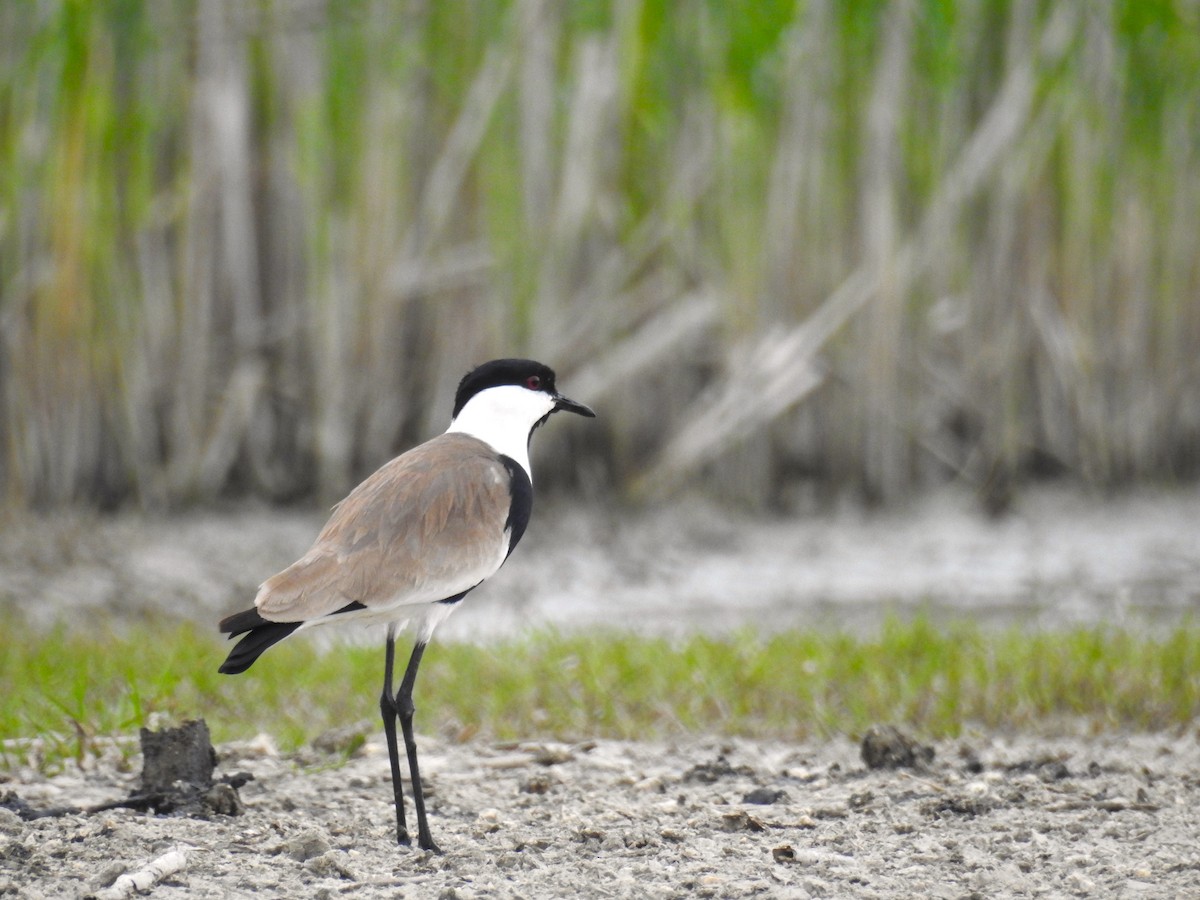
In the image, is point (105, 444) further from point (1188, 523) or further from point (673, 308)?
point (1188, 523)

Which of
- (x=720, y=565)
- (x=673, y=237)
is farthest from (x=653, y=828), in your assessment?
(x=673, y=237)

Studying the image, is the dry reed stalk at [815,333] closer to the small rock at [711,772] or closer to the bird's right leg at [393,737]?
the small rock at [711,772]

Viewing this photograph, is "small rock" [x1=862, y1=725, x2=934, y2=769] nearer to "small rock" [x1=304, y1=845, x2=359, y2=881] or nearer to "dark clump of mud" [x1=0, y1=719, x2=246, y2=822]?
"small rock" [x1=304, y1=845, x2=359, y2=881]

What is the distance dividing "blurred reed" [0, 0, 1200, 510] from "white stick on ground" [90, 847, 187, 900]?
516cm

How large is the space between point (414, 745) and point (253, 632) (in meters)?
0.47

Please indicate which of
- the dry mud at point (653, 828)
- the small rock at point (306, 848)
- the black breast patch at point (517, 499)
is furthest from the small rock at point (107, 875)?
the black breast patch at point (517, 499)

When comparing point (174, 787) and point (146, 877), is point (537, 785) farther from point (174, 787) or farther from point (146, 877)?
point (146, 877)

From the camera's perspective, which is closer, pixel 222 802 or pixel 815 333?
pixel 222 802

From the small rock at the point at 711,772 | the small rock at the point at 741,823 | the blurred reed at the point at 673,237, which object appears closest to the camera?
the small rock at the point at 741,823

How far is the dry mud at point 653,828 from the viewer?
3.01 metres

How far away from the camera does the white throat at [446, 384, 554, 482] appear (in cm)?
371

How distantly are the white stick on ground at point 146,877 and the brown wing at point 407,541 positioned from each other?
51 centimetres

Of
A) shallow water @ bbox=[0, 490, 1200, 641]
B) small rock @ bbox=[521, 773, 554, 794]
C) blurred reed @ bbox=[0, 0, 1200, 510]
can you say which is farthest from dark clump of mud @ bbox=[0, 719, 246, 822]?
blurred reed @ bbox=[0, 0, 1200, 510]

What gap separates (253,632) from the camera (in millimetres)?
3156
